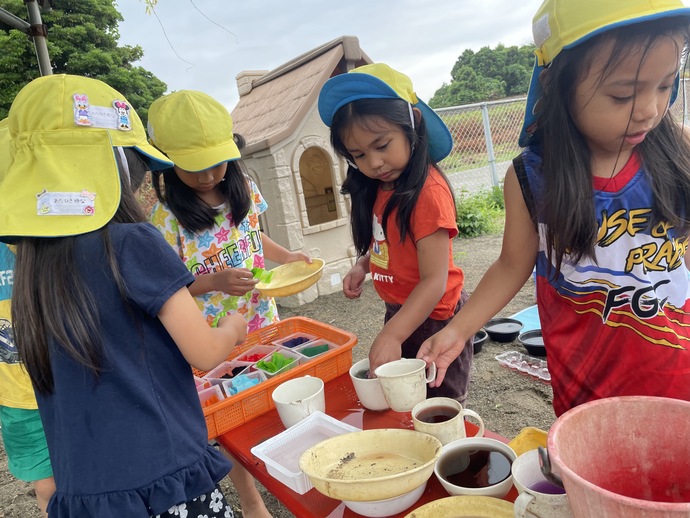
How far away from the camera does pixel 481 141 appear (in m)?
9.83

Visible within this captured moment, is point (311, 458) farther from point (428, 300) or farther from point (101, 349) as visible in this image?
point (428, 300)

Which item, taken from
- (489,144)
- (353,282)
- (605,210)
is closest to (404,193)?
(353,282)

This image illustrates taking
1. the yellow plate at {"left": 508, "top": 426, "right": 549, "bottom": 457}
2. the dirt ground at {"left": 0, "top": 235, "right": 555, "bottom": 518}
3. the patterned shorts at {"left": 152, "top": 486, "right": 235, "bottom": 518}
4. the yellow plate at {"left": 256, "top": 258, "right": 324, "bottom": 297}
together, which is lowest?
the dirt ground at {"left": 0, "top": 235, "right": 555, "bottom": 518}

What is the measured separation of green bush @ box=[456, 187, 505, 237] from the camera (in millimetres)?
8422

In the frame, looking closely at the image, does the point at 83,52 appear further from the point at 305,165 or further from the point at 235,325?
the point at 235,325

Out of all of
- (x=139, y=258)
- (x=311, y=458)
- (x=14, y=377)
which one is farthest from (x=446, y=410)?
(x=14, y=377)

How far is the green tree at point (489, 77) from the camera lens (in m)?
27.9

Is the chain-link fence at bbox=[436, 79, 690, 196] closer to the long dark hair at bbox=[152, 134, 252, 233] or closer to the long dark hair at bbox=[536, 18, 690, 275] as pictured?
the long dark hair at bbox=[152, 134, 252, 233]

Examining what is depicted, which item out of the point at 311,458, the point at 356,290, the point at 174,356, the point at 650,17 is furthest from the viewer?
the point at 356,290

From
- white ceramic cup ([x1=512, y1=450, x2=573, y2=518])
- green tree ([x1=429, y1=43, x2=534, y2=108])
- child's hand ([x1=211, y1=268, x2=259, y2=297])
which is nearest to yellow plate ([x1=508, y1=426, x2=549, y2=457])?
white ceramic cup ([x1=512, y1=450, x2=573, y2=518])

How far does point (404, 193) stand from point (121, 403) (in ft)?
3.75

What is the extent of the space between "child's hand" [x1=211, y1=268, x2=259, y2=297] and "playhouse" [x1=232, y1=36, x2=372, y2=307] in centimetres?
361

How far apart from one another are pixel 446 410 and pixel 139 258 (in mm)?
853

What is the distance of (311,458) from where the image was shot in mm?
1116
